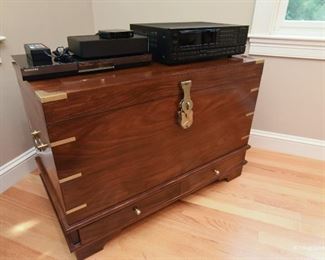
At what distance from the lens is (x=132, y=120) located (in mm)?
793

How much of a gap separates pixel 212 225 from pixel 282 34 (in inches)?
42.6

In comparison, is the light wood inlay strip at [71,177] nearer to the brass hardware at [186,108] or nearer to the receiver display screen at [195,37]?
the brass hardware at [186,108]

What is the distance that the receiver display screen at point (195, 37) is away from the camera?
87 cm

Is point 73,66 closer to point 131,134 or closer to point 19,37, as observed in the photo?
point 131,134

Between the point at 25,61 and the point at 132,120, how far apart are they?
412 millimetres

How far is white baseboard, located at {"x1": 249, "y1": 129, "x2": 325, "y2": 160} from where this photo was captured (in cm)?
149

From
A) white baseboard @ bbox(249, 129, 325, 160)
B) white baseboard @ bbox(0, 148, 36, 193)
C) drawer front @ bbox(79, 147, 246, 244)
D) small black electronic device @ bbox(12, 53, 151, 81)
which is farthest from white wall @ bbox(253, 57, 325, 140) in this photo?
white baseboard @ bbox(0, 148, 36, 193)

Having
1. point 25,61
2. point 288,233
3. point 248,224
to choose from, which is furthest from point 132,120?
point 288,233

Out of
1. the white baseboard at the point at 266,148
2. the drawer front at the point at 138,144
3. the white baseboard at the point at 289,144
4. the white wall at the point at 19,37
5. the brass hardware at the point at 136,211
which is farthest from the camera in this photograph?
the white baseboard at the point at 289,144

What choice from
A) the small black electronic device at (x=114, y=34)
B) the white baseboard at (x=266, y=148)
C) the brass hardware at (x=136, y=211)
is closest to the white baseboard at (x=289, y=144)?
the white baseboard at (x=266, y=148)

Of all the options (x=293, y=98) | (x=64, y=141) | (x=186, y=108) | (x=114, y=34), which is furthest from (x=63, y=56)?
(x=293, y=98)

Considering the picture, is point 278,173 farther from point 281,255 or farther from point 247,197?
point 281,255

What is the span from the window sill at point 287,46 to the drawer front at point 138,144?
16.0 inches

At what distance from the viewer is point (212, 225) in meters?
1.06
